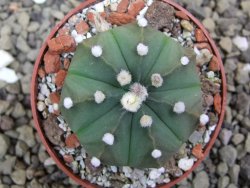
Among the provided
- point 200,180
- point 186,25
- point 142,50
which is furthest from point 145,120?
point 200,180

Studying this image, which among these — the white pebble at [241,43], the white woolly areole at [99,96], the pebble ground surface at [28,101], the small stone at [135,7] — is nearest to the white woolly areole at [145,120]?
the white woolly areole at [99,96]

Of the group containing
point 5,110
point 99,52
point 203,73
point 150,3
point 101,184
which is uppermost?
point 99,52

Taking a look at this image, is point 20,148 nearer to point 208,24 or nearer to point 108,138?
point 108,138

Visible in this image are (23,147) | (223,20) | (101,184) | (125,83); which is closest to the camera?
(125,83)

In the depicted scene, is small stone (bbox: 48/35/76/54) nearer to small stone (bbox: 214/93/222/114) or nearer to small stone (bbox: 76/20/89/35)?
small stone (bbox: 76/20/89/35)

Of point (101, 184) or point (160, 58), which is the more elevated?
point (160, 58)

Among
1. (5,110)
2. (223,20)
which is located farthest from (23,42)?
(223,20)

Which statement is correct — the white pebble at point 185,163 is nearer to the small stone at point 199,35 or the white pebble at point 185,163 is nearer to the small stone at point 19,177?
the small stone at point 199,35

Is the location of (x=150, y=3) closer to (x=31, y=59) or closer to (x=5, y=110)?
(x=31, y=59)
